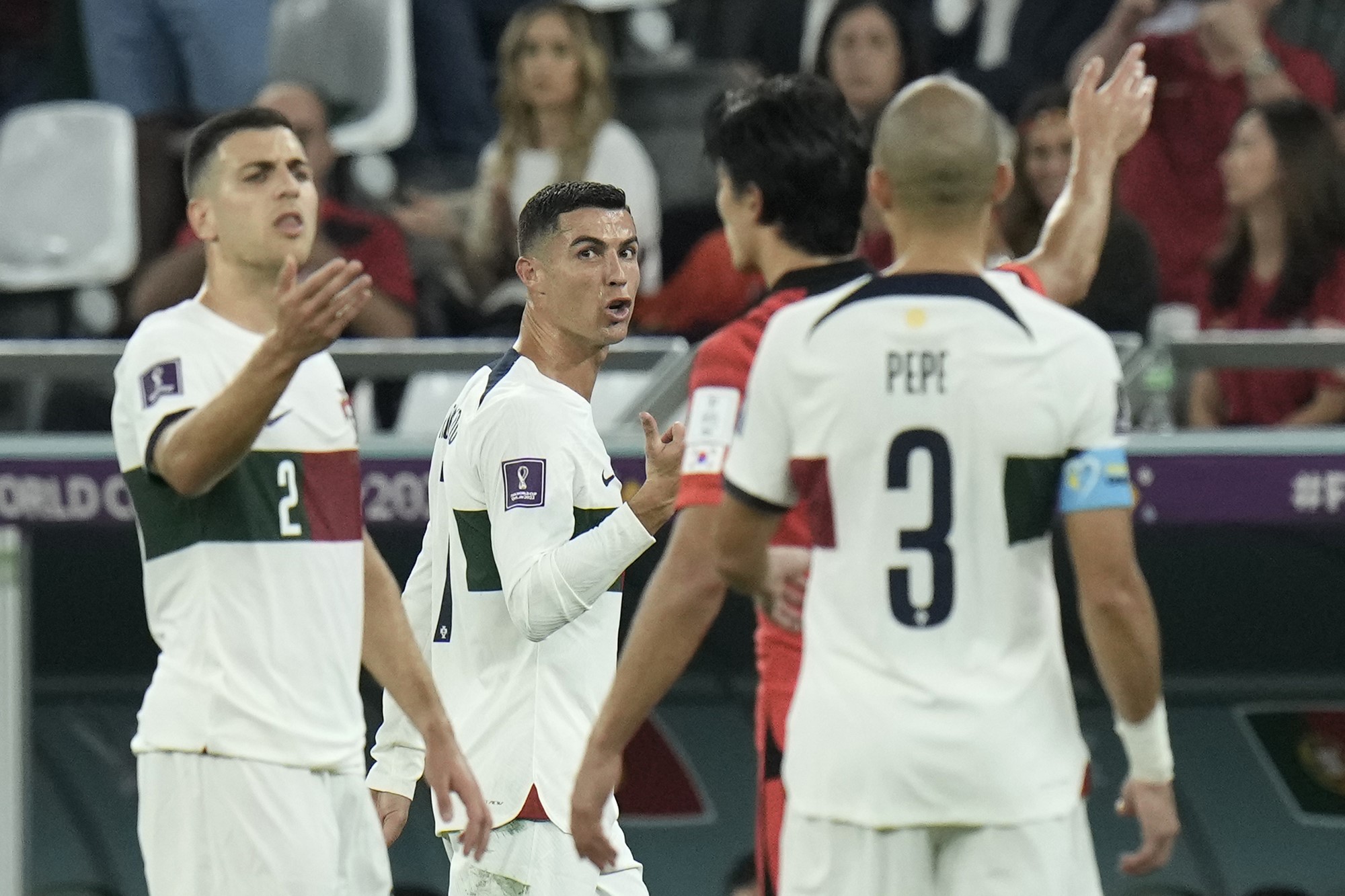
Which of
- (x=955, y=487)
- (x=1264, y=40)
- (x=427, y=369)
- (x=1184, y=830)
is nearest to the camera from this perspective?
(x=955, y=487)

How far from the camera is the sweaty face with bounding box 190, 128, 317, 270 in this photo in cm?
436

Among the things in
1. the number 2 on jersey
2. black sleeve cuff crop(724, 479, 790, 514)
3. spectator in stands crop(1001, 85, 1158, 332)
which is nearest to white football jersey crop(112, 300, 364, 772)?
the number 2 on jersey

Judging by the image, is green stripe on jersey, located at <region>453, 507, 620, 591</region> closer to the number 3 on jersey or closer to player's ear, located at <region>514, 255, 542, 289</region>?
player's ear, located at <region>514, 255, 542, 289</region>

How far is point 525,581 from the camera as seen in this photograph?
13.4ft

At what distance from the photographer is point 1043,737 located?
3193 mm

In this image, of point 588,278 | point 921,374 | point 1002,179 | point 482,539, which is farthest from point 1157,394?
point 921,374

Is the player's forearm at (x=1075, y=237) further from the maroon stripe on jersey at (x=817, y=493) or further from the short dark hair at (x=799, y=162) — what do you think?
the maroon stripe on jersey at (x=817, y=493)

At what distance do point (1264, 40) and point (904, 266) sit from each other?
5.16 metres

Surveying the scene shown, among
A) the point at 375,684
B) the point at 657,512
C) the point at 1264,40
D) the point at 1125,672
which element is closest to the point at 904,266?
the point at 1125,672

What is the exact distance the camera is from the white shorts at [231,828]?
13.6ft

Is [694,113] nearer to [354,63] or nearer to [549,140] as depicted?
[549,140]

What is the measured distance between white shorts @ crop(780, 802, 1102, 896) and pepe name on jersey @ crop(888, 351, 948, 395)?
2.01 ft

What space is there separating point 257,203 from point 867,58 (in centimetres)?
359

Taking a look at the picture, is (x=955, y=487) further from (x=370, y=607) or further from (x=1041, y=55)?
(x=1041, y=55)
